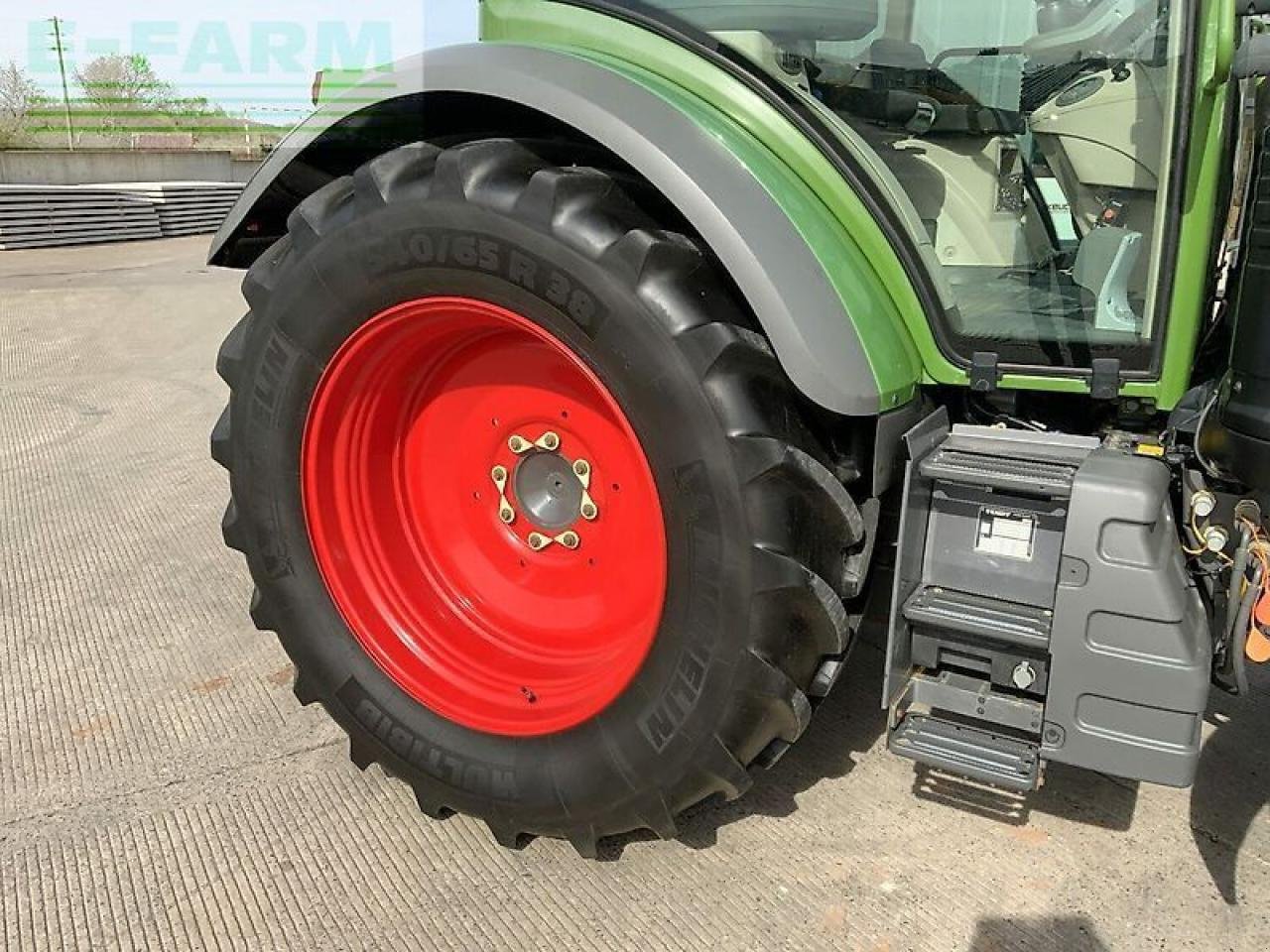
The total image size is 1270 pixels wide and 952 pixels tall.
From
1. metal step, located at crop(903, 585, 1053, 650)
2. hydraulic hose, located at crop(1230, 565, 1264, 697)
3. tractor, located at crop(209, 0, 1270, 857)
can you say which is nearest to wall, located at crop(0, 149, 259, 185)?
tractor, located at crop(209, 0, 1270, 857)

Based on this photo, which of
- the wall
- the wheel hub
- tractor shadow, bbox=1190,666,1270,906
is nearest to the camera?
tractor shadow, bbox=1190,666,1270,906

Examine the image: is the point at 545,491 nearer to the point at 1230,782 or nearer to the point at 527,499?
the point at 527,499

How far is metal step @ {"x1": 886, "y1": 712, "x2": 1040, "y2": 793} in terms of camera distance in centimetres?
174

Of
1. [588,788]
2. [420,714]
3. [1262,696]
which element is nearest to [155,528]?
[420,714]

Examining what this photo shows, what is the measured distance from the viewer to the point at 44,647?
2.72 metres

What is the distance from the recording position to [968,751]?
1792mm

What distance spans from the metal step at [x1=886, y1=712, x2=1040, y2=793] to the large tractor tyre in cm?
22

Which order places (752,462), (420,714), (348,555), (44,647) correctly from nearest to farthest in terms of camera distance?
1. (752,462)
2. (420,714)
3. (348,555)
4. (44,647)

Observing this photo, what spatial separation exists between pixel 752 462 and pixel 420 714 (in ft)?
3.00

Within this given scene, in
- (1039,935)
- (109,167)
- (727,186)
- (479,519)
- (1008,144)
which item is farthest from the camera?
(109,167)

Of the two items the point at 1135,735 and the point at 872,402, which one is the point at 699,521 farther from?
the point at 1135,735

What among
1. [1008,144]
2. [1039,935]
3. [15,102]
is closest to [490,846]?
[1039,935]

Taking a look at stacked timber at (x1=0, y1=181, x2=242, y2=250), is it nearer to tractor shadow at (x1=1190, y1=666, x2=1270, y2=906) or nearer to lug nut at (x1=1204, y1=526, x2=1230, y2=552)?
tractor shadow at (x1=1190, y1=666, x2=1270, y2=906)

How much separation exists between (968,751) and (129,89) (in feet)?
107
